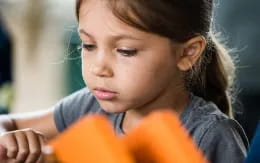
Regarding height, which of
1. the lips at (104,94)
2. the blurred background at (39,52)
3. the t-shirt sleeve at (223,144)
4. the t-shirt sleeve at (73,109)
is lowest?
the blurred background at (39,52)

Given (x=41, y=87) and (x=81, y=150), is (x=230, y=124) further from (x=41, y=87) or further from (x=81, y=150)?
(x=41, y=87)

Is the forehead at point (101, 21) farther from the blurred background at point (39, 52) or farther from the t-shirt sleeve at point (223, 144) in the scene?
the blurred background at point (39, 52)

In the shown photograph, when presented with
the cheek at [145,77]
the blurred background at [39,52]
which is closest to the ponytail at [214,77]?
the cheek at [145,77]

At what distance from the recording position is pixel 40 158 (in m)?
0.60

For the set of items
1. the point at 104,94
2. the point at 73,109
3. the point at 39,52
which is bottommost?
the point at 39,52

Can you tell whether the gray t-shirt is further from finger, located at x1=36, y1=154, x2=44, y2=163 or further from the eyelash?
finger, located at x1=36, y1=154, x2=44, y2=163

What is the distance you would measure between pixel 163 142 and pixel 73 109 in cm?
53

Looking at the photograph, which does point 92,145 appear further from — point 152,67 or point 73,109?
point 73,109

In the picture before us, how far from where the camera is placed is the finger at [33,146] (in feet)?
2.05

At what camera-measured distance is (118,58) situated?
720 mm

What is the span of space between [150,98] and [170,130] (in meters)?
0.30

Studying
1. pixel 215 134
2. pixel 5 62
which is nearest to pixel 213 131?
pixel 215 134

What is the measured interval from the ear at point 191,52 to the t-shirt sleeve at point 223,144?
0.09 m

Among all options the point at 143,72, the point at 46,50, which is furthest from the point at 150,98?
the point at 46,50
